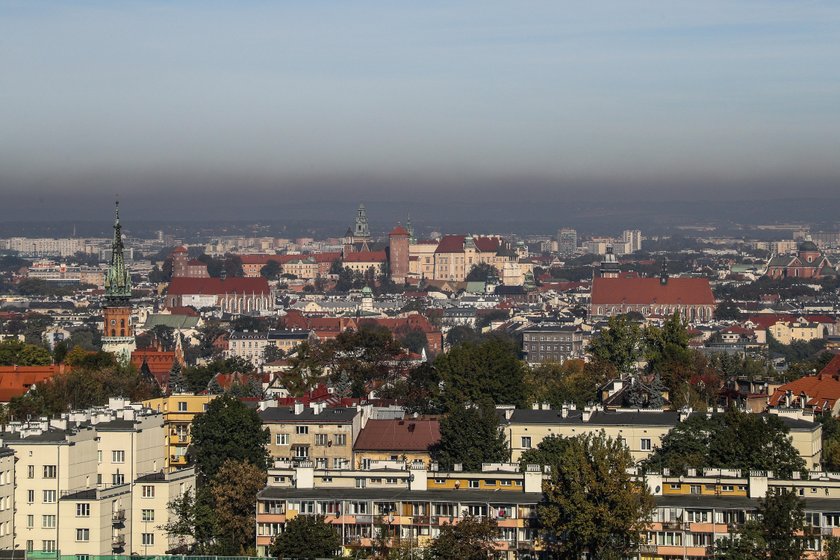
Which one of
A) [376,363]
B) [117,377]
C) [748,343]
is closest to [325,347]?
[376,363]

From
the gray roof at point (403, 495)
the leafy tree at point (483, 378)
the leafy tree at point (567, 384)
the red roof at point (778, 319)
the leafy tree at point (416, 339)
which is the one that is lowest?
the leafy tree at point (416, 339)

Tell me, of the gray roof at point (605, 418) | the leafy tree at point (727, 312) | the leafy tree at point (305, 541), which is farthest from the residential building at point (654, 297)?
the leafy tree at point (305, 541)

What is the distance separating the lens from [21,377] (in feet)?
239

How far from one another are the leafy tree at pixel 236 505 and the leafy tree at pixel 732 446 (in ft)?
31.0

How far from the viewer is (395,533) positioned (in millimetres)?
40875

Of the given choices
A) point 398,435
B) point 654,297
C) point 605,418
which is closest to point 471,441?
point 398,435

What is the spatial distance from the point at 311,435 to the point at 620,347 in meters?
25.7

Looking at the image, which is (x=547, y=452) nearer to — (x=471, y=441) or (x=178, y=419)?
(x=471, y=441)

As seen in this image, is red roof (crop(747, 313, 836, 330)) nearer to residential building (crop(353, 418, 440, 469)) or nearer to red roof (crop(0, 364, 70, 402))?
red roof (crop(0, 364, 70, 402))

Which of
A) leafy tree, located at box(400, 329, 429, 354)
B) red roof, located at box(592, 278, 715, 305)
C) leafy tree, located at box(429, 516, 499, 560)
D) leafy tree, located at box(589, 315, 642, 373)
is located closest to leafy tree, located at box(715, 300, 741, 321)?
red roof, located at box(592, 278, 715, 305)

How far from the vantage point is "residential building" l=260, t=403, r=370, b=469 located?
5325 cm

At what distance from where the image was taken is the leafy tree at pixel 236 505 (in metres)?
42.3

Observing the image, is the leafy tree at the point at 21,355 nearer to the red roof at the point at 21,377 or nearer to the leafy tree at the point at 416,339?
the red roof at the point at 21,377

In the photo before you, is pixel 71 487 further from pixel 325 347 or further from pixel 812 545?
pixel 325 347
